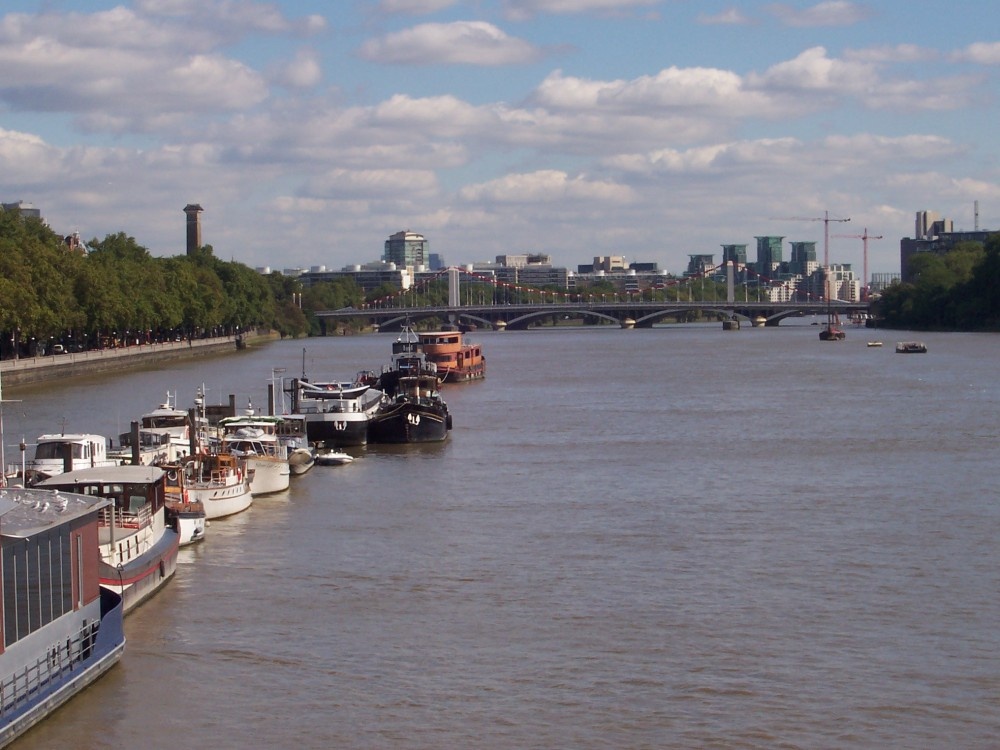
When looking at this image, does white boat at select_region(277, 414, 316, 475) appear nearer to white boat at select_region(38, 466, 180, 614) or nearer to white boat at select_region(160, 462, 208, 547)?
white boat at select_region(160, 462, 208, 547)

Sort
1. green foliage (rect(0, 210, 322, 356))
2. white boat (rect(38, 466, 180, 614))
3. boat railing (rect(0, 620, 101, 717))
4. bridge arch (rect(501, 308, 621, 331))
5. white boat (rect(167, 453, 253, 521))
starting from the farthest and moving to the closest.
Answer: bridge arch (rect(501, 308, 621, 331)) < green foliage (rect(0, 210, 322, 356)) < white boat (rect(167, 453, 253, 521)) < white boat (rect(38, 466, 180, 614)) < boat railing (rect(0, 620, 101, 717))

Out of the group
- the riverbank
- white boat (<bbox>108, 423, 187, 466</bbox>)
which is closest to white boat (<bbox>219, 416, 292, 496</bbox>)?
white boat (<bbox>108, 423, 187, 466</bbox>)

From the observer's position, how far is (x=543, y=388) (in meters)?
48.2

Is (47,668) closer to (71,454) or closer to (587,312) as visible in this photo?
(71,454)

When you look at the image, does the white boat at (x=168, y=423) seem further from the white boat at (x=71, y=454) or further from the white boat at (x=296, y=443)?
the white boat at (x=71, y=454)

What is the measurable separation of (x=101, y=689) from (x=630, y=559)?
6648 millimetres

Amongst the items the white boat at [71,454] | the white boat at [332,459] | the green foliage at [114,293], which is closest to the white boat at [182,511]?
the white boat at [71,454]

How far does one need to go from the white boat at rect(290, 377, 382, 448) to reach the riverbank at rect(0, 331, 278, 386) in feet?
46.9

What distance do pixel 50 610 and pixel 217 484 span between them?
363 inches

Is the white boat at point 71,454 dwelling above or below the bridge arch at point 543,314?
below

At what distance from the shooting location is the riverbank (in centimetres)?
5069

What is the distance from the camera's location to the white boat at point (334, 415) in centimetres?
3055

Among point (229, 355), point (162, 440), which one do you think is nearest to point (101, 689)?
point (162, 440)

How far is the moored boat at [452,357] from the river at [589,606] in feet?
72.9
